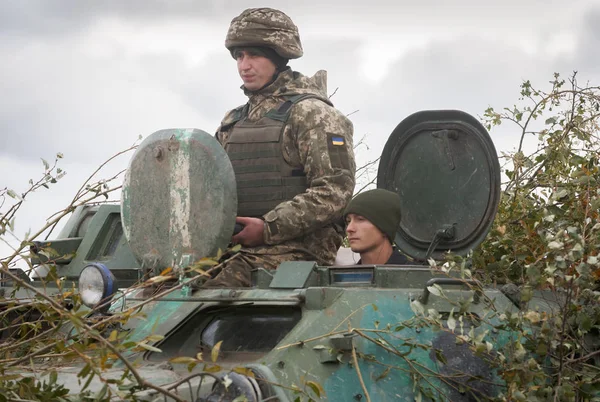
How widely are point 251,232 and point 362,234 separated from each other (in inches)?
25.0

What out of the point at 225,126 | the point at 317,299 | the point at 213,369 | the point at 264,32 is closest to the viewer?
the point at 213,369

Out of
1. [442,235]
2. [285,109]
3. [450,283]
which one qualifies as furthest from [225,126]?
[450,283]

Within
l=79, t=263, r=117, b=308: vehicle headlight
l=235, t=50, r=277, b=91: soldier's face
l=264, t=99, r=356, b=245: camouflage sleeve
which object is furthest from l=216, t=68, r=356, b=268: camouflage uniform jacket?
l=79, t=263, r=117, b=308: vehicle headlight

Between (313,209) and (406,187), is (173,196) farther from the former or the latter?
(406,187)

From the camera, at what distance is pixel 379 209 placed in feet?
18.8

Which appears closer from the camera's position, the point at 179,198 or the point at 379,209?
the point at 179,198

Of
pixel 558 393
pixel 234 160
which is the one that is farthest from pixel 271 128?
pixel 558 393

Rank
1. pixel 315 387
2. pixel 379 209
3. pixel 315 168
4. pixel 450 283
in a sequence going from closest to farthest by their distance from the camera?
pixel 315 387
pixel 450 283
pixel 379 209
pixel 315 168

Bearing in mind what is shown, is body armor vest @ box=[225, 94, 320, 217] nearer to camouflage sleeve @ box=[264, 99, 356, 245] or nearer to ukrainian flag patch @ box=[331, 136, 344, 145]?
camouflage sleeve @ box=[264, 99, 356, 245]

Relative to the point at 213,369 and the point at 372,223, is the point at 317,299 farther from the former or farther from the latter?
the point at 372,223

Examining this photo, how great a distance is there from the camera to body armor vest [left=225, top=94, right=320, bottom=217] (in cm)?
611

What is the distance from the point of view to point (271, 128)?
20.2 feet

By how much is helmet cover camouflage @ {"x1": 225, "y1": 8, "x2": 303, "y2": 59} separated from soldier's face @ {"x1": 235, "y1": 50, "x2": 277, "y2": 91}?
88 mm

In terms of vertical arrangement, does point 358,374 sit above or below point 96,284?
below
